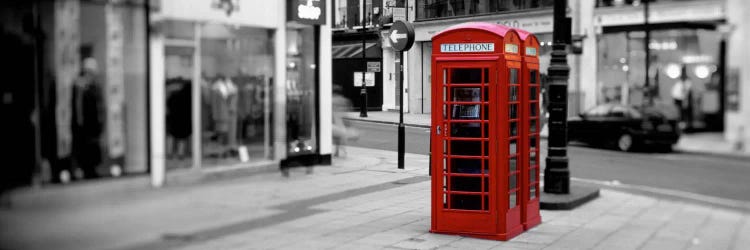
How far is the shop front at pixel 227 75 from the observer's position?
1.36 m

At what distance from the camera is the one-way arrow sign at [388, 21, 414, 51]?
2.94 meters

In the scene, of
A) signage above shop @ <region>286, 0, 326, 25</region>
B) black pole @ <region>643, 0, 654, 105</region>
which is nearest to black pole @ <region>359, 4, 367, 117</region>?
signage above shop @ <region>286, 0, 326, 25</region>

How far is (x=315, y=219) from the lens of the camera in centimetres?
258

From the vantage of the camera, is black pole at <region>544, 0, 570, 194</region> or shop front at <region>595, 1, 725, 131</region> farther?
black pole at <region>544, 0, 570, 194</region>

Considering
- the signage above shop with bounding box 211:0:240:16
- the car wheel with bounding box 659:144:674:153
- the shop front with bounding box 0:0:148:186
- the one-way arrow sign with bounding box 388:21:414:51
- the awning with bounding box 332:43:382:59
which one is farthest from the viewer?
the one-way arrow sign with bounding box 388:21:414:51

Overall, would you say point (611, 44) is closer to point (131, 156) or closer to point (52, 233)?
point (131, 156)

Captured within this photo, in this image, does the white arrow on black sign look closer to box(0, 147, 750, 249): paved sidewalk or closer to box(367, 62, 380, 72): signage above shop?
box(367, 62, 380, 72): signage above shop

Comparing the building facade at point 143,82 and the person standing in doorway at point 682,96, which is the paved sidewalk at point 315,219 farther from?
the person standing in doorway at point 682,96

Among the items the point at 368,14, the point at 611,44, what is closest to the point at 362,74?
the point at 368,14

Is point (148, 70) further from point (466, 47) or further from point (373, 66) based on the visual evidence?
point (466, 47)

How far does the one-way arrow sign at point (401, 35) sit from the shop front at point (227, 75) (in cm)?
120

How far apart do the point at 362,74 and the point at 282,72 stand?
4.03 ft

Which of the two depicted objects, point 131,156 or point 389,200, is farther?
point 389,200

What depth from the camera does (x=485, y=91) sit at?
4453 mm
